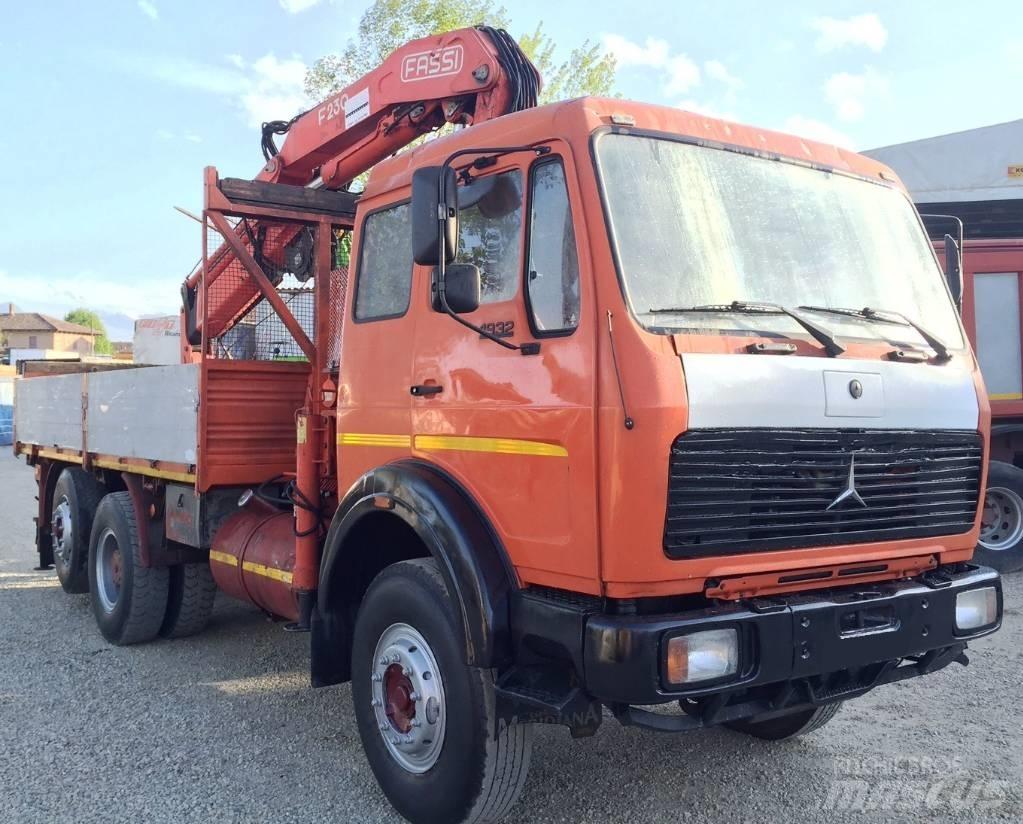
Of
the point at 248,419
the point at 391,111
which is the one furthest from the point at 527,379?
the point at 391,111

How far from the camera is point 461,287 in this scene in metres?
3.15

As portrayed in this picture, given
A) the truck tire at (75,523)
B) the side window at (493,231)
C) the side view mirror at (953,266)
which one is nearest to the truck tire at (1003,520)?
the side view mirror at (953,266)

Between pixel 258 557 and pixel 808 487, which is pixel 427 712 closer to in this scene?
pixel 808 487

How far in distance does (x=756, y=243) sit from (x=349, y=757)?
289 cm

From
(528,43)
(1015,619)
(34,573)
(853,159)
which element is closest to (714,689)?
(853,159)

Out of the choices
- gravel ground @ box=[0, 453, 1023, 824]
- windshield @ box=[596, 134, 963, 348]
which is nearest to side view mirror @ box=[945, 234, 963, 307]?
windshield @ box=[596, 134, 963, 348]

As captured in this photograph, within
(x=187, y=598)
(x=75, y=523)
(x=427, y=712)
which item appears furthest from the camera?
(x=75, y=523)

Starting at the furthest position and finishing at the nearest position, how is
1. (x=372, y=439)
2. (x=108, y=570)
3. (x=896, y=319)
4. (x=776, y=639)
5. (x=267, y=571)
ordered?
(x=108, y=570), (x=267, y=571), (x=372, y=439), (x=896, y=319), (x=776, y=639)

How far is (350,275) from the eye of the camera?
4293mm

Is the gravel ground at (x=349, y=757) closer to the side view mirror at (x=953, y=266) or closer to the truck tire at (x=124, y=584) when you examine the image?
the truck tire at (x=124, y=584)

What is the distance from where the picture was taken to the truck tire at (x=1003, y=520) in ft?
26.1

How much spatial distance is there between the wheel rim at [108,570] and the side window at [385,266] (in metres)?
3.20

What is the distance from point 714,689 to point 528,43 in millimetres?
14741

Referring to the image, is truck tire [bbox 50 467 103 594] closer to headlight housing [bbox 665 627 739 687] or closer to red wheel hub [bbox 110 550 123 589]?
red wheel hub [bbox 110 550 123 589]
